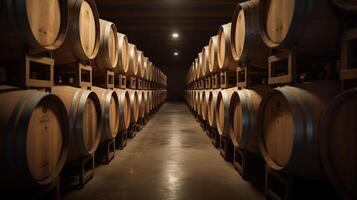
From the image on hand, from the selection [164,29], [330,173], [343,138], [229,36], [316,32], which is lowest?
[330,173]

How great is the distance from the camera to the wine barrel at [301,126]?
2.40 m

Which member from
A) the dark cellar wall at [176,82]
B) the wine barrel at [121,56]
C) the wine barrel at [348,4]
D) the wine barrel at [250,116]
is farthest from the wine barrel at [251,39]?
the dark cellar wall at [176,82]

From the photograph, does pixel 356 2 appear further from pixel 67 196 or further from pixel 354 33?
pixel 67 196

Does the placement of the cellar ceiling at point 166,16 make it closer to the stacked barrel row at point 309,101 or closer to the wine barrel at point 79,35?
the wine barrel at point 79,35

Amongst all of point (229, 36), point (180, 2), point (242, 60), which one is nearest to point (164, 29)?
point (180, 2)

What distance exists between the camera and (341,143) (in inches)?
83.4

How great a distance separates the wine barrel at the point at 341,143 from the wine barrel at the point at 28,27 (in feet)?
7.97

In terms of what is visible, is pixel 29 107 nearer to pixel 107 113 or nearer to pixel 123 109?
pixel 107 113

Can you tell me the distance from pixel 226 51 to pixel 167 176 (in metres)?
2.40

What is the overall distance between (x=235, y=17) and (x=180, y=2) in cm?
523

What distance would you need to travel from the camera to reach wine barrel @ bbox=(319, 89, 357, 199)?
204 centimetres

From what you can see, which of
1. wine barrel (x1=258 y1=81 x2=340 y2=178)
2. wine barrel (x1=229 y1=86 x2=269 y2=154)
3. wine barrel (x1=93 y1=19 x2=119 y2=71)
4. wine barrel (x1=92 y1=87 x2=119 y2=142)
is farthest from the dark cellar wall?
wine barrel (x1=258 y1=81 x2=340 y2=178)

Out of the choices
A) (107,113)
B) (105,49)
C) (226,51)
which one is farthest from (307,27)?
(105,49)

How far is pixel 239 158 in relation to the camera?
482 cm
